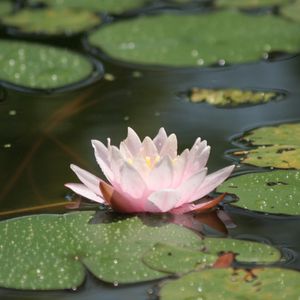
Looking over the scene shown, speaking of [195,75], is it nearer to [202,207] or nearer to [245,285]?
[202,207]

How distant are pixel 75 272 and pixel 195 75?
65.6 inches

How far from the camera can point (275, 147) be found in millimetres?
2838

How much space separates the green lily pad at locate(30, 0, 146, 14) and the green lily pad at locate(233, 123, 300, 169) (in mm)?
1760

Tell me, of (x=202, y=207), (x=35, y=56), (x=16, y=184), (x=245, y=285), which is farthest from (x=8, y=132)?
(x=245, y=285)

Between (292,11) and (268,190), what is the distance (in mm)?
1957

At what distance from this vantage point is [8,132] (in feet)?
Answer: 10.6

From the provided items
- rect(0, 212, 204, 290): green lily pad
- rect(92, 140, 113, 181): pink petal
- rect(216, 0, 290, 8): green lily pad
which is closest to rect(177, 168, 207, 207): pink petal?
rect(0, 212, 204, 290): green lily pad

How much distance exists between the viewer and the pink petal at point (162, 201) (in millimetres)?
2396

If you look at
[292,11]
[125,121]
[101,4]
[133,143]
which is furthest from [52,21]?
[133,143]

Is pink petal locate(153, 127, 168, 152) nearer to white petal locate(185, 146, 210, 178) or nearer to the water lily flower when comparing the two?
the water lily flower

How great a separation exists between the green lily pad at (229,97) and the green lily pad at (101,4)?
1.22 m

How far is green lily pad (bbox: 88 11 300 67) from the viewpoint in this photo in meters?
3.87

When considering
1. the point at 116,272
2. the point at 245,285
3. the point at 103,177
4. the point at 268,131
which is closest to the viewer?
the point at 245,285

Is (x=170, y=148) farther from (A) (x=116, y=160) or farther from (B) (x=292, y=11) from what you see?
(B) (x=292, y=11)
